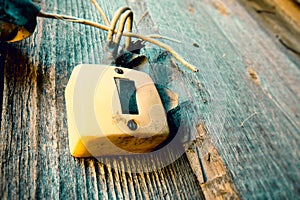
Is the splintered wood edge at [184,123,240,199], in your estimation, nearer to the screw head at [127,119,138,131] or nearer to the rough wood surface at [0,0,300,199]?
the rough wood surface at [0,0,300,199]

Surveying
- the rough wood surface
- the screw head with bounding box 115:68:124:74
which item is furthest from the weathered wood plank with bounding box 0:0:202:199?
the screw head with bounding box 115:68:124:74

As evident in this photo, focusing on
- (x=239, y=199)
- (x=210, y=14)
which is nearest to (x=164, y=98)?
(x=239, y=199)

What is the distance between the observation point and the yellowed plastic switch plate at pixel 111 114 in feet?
1.29

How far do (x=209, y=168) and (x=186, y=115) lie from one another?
0.36 feet

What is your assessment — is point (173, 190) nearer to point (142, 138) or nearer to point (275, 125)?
point (142, 138)

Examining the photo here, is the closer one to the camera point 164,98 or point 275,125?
point 164,98

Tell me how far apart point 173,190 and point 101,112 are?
0.60 ft

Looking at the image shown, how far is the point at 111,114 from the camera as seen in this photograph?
1.35 ft

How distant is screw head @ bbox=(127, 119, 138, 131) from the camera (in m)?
0.41

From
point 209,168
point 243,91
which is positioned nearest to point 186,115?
point 209,168

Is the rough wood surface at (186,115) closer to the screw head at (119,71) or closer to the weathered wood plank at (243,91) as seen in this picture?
the weathered wood plank at (243,91)

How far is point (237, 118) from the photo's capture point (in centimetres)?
56

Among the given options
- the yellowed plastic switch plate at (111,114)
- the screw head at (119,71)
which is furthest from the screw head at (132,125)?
the screw head at (119,71)

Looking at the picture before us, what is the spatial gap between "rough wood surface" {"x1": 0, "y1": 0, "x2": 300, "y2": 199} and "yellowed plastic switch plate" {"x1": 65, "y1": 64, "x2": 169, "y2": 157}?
0.16 ft
